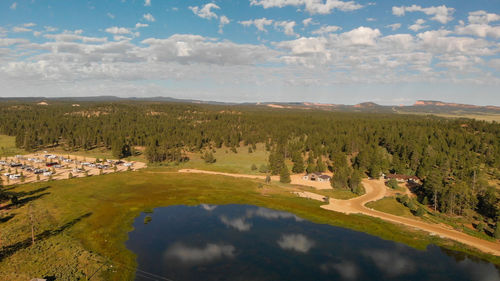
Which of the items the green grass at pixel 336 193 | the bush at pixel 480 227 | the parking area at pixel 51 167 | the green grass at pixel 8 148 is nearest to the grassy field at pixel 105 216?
the green grass at pixel 336 193

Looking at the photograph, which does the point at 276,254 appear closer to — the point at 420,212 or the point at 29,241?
the point at 420,212

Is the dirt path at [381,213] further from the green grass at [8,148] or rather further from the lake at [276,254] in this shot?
the green grass at [8,148]

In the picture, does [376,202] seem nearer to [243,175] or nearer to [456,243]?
[456,243]

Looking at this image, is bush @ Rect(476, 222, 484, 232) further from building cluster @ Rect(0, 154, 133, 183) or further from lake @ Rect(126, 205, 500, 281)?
building cluster @ Rect(0, 154, 133, 183)

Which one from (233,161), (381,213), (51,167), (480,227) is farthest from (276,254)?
(51,167)

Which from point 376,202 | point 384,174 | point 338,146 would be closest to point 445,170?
point 384,174

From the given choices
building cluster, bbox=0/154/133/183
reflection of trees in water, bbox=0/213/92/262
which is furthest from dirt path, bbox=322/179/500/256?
building cluster, bbox=0/154/133/183
